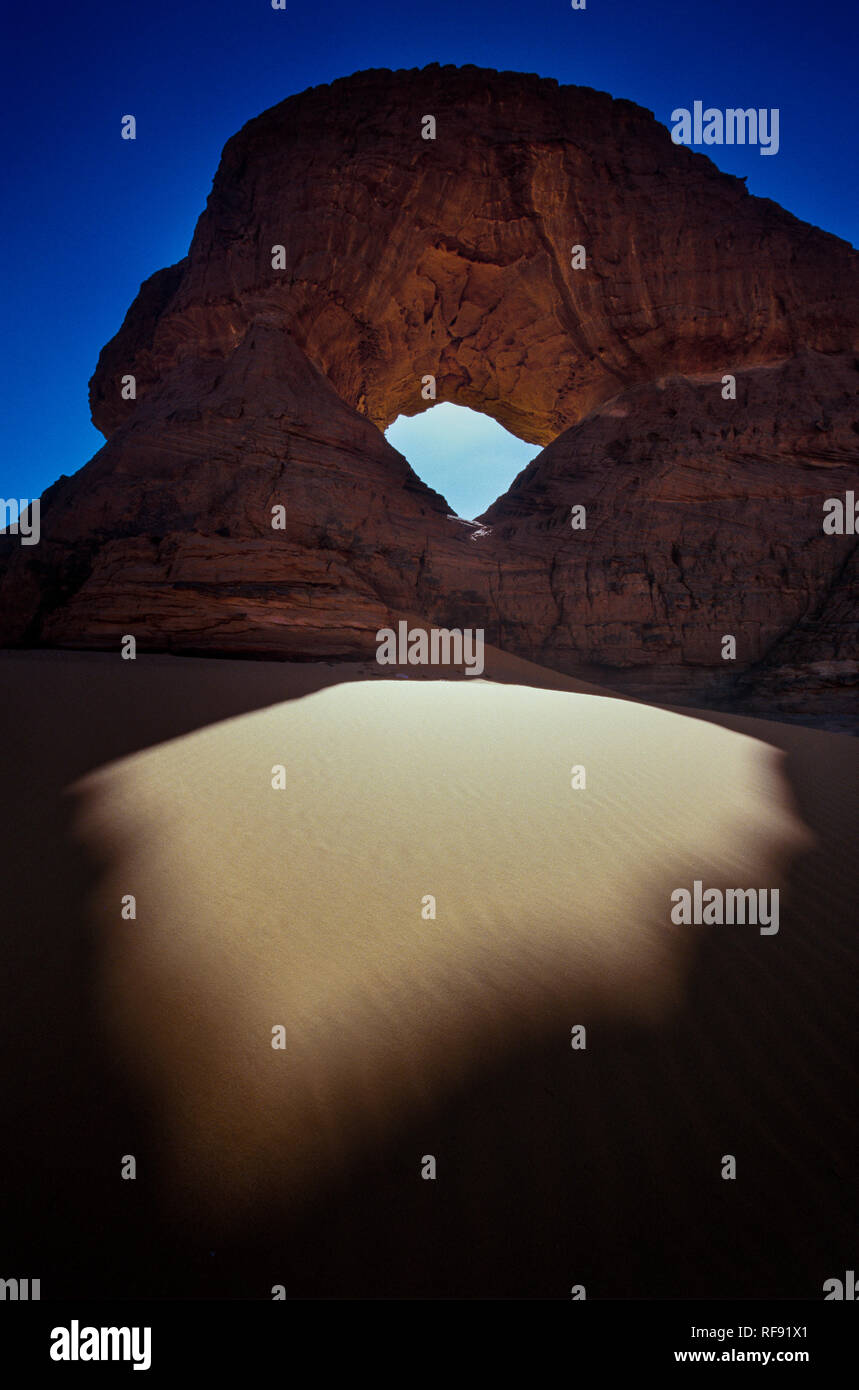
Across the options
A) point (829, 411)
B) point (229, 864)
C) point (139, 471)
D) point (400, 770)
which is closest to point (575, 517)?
point (829, 411)

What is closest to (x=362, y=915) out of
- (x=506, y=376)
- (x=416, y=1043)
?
(x=416, y=1043)

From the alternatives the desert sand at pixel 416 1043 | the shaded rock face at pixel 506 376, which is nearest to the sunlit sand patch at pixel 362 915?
the desert sand at pixel 416 1043

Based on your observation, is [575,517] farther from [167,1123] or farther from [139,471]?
[167,1123]

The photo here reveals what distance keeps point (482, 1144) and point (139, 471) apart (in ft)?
53.3

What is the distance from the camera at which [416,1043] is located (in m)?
1.99

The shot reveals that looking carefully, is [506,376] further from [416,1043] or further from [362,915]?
[416,1043]

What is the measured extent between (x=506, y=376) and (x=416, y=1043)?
2394 cm

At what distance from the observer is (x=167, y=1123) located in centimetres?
170

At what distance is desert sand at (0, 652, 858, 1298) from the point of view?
1.52 m

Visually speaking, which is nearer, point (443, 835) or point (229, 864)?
point (229, 864)

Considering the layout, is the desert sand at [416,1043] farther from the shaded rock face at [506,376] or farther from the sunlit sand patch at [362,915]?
the shaded rock face at [506,376]

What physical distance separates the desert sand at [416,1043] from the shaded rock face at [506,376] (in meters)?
8.97

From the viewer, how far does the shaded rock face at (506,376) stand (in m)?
13.0

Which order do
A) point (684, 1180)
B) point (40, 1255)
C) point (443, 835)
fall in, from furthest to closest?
point (443, 835)
point (684, 1180)
point (40, 1255)
